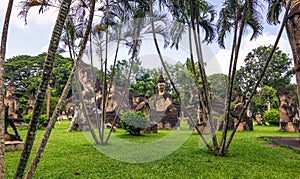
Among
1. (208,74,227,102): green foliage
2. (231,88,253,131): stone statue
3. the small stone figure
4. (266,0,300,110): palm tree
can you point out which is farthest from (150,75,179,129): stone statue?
the small stone figure

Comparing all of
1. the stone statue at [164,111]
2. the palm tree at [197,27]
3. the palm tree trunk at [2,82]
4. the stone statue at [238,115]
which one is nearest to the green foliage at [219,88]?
the palm tree at [197,27]

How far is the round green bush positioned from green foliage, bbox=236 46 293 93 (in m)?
20.5

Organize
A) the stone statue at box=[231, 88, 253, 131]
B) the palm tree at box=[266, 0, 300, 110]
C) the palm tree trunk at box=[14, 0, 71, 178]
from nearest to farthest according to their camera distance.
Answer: the palm tree trunk at box=[14, 0, 71, 178] → the palm tree at box=[266, 0, 300, 110] → the stone statue at box=[231, 88, 253, 131]

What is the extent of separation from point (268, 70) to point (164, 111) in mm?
17948

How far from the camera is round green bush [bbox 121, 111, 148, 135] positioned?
34.1 ft

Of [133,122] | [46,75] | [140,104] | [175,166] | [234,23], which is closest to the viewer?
[46,75]

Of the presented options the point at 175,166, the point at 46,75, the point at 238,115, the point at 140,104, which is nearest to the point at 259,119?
the point at 238,115

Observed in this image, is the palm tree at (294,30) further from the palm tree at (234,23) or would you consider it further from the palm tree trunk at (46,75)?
the palm tree trunk at (46,75)

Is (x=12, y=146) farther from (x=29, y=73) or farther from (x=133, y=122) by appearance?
(x=29, y=73)

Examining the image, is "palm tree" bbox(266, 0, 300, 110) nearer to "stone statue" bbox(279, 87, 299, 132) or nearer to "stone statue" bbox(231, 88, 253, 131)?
"stone statue" bbox(231, 88, 253, 131)

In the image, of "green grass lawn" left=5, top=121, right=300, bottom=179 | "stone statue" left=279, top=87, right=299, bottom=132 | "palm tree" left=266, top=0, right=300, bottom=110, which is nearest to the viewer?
"green grass lawn" left=5, top=121, right=300, bottom=179

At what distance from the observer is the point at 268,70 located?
27.9 metres

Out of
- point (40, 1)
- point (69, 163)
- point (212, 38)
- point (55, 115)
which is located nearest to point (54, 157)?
point (69, 163)

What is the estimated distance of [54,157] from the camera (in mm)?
5438
